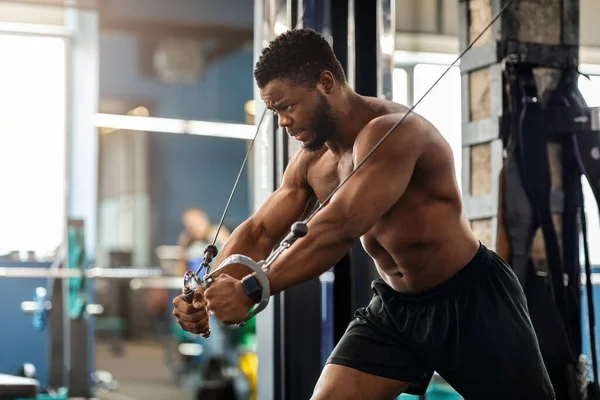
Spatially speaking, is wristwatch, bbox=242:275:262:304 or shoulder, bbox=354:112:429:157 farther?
shoulder, bbox=354:112:429:157

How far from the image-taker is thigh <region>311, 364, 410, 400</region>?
86.9 inches

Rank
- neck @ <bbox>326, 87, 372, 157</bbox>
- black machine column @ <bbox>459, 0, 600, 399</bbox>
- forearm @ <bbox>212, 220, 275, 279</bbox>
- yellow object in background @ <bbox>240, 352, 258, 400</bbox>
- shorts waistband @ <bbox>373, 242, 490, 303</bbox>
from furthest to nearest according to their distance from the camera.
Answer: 1. yellow object in background @ <bbox>240, 352, 258, 400</bbox>
2. black machine column @ <bbox>459, 0, 600, 399</bbox>
3. forearm @ <bbox>212, 220, 275, 279</bbox>
4. shorts waistband @ <bbox>373, 242, 490, 303</bbox>
5. neck @ <bbox>326, 87, 372, 157</bbox>

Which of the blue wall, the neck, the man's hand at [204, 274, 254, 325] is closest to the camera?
the man's hand at [204, 274, 254, 325]

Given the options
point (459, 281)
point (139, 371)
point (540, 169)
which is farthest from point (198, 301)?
point (139, 371)

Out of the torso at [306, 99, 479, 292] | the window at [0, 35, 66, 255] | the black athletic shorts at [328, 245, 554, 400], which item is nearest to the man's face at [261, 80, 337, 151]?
the torso at [306, 99, 479, 292]

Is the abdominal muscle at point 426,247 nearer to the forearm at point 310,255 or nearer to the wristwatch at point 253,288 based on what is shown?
the forearm at point 310,255

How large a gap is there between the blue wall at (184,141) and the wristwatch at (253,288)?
562 centimetres

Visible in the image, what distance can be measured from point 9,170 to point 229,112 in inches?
72.9

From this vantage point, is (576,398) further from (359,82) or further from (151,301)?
(151,301)

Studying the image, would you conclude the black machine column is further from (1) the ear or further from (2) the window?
(2) the window

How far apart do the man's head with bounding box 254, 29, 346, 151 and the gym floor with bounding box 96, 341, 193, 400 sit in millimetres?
5731

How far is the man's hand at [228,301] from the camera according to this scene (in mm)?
1787

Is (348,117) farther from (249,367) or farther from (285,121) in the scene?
(249,367)

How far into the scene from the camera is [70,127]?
740cm
